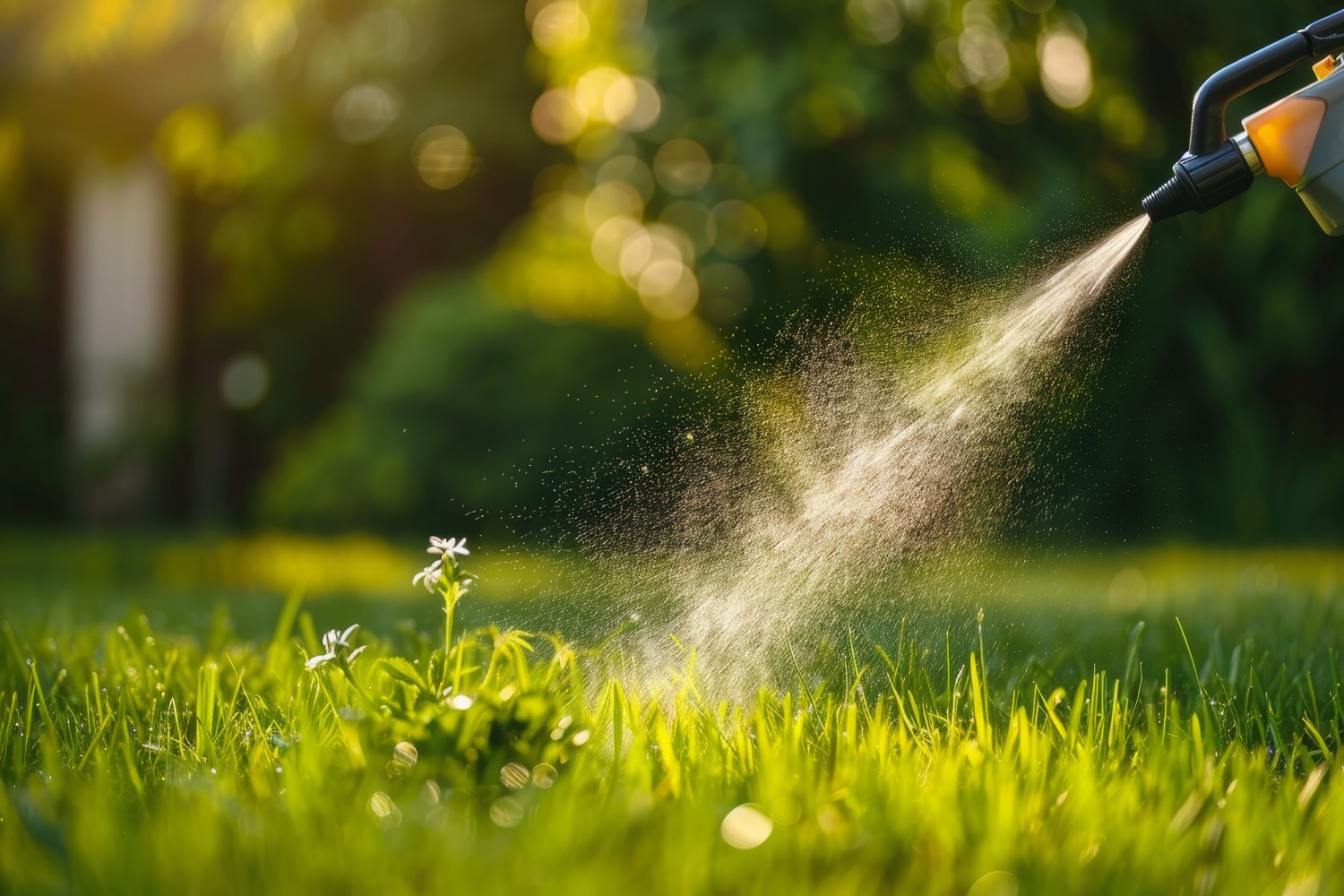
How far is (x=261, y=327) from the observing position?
32.4 ft

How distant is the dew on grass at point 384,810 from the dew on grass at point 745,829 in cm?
33

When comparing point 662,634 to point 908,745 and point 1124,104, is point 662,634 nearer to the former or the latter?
point 908,745

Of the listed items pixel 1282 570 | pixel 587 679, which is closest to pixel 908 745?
pixel 587 679

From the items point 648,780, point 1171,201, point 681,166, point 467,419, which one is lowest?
point 467,419

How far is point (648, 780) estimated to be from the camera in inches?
55.0

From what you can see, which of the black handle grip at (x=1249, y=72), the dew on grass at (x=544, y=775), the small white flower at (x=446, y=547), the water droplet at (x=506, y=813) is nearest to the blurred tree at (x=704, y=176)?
the black handle grip at (x=1249, y=72)

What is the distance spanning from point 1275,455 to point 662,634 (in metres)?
5.96

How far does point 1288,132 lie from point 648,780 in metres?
1.30

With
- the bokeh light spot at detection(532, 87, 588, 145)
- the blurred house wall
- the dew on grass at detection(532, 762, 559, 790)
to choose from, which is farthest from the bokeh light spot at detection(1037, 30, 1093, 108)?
the blurred house wall

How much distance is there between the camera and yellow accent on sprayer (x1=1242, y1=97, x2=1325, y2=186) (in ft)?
5.71

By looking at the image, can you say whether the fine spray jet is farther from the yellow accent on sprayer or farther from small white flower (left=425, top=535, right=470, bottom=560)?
small white flower (left=425, top=535, right=470, bottom=560)

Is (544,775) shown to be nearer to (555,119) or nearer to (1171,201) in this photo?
(1171,201)

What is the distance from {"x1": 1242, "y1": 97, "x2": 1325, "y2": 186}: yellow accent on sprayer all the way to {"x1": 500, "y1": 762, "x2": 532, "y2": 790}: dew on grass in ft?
4.48

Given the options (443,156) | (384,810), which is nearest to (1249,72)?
(384,810)
